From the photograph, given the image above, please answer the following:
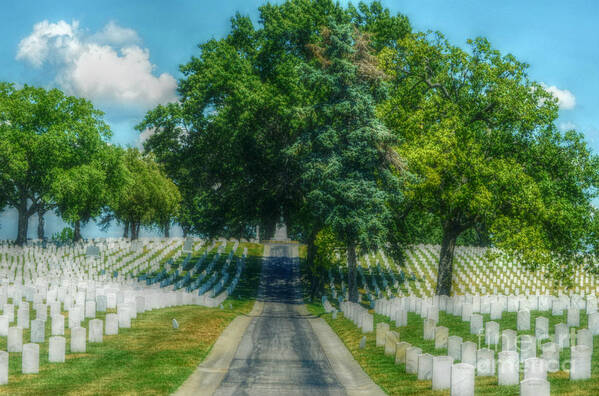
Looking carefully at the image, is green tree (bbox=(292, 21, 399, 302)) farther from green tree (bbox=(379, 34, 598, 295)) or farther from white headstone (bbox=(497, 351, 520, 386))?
white headstone (bbox=(497, 351, 520, 386))

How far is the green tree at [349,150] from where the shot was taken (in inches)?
1337

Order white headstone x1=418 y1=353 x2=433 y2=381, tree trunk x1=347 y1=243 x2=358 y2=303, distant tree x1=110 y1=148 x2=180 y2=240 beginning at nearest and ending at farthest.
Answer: white headstone x1=418 y1=353 x2=433 y2=381
tree trunk x1=347 y1=243 x2=358 y2=303
distant tree x1=110 y1=148 x2=180 y2=240

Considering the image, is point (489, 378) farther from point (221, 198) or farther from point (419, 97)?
point (221, 198)

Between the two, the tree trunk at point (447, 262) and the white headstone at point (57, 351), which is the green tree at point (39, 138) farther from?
the white headstone at point (57, 351)

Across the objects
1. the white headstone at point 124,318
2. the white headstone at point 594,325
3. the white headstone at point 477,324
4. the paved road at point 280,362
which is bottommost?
the paved road at point 280,362

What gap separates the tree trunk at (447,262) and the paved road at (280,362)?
26.8 ft

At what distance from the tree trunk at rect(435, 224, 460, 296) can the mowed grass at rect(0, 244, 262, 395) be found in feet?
47.8

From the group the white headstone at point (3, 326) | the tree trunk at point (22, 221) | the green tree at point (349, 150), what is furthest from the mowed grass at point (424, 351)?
the tree trunk at point (22, 221)

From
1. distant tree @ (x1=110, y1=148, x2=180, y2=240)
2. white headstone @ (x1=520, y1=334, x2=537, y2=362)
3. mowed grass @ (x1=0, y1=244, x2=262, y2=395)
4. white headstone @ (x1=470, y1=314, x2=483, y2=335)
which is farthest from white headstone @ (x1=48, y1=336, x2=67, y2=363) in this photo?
distant tree @ (x1=110, y1=148, x2=180, y2=240)

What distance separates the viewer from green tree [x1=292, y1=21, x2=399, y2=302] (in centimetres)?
3397

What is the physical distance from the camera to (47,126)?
59.2 meters

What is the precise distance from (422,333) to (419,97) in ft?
64.6

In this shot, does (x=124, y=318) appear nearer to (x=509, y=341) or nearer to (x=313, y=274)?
(x=509, y=341)

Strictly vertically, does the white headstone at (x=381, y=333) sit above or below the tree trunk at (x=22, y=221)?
below
